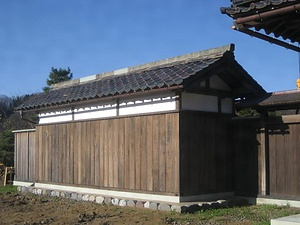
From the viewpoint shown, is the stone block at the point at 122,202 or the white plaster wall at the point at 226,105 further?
the white plaster wall at the point at 226,105

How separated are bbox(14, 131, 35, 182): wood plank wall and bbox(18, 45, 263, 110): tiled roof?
1594 millimetres

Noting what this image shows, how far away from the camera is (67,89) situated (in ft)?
55.1

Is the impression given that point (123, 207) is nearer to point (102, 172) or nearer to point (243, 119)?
point (102, 172)

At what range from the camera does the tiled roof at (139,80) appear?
37.3 ft

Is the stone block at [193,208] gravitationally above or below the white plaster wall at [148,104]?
below

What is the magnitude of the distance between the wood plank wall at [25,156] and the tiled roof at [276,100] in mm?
9555

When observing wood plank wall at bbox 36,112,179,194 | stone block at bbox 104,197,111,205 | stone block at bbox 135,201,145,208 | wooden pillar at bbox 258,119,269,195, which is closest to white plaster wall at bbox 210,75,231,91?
wooden pillar at bbox 258,119,269,195

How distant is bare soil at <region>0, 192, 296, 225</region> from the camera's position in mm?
9727

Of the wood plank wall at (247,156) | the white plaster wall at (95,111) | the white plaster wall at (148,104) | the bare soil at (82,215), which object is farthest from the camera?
the white plaster wall at (95,111)

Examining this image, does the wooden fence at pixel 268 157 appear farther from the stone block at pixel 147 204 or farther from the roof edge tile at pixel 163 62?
the stone block at pixel 147 204

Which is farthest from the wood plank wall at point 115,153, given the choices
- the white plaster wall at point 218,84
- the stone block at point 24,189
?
the white plaster wall at point 218,84

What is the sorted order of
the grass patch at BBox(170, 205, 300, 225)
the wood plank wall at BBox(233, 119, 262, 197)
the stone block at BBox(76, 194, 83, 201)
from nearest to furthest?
the grass patch at BBox(170, 205, 300, 225)
the wood plank wall at BBox(233, 119, 262, 197)
the stone block at BBox(76, 194, 83, 201)

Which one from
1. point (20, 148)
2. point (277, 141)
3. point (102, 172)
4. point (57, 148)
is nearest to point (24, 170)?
point (20, 148)

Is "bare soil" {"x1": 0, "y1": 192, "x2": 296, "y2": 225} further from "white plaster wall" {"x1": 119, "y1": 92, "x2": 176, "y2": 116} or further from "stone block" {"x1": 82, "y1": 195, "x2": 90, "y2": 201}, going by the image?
"white plaster wall" {"x1": 119, "y1": 92, "x2": 176, "y2": 116}
